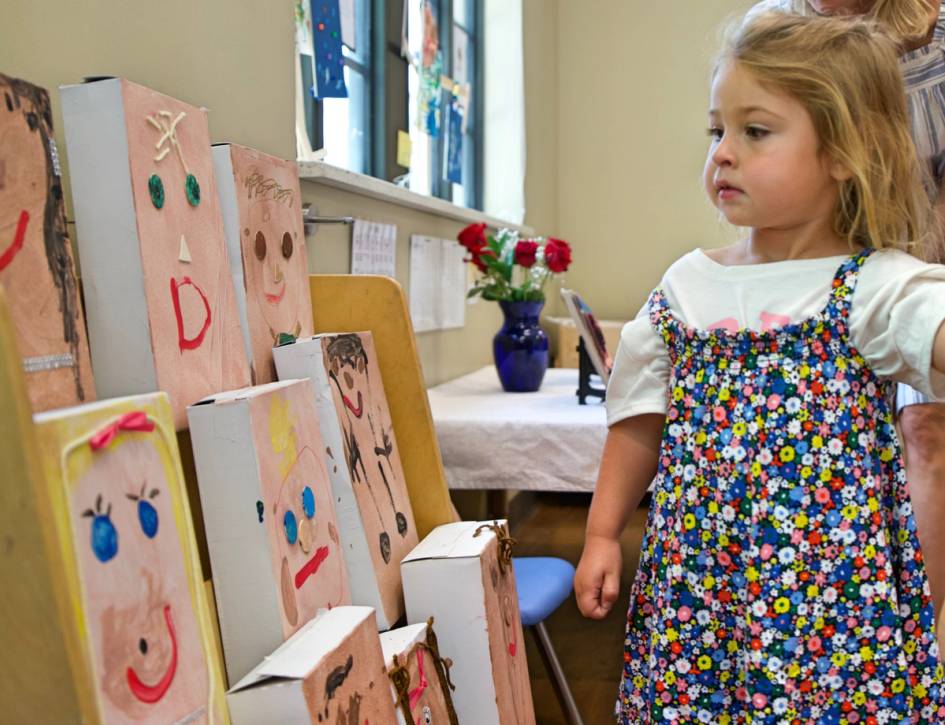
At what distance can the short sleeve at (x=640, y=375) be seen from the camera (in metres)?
1.10

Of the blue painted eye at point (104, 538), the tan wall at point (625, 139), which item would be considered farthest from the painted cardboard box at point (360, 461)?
the tan wall at point (625, 139)

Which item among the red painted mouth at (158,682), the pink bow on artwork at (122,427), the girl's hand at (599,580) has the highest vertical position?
the pink bow on artwork at (122,427)

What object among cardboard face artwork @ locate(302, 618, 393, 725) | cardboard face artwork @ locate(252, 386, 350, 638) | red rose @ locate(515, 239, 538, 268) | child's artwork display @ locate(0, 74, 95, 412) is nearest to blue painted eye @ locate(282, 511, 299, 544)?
cardboard face artwork @ locate(252, 386, 350, 638)

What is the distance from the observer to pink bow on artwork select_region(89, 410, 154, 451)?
0.63 meters

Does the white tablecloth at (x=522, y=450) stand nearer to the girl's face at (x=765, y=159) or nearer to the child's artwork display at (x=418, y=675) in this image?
the child's artwork display at (x=418, y=675)

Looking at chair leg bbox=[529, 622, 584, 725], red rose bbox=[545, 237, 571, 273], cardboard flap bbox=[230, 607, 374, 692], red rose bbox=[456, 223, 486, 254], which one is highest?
red rose bbox=[456, 223, 486, 254]

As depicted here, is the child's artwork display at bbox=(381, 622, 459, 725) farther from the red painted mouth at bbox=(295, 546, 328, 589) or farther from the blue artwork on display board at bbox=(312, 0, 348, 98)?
the blue artwork on display board at bbox=(312, 0, 348, 98)

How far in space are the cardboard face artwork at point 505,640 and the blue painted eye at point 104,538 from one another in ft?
1.93

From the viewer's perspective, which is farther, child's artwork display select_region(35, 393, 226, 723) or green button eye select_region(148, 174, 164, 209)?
green button eye select_region(148, 174, 164, 209)

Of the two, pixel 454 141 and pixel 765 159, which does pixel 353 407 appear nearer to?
pixel 765 159

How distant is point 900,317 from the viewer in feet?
3.05

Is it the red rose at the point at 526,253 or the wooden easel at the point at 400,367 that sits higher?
the red rose at the point at 526,253

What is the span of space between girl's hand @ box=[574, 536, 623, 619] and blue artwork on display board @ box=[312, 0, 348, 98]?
5.01 ft

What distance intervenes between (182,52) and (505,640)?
896 millimetres
